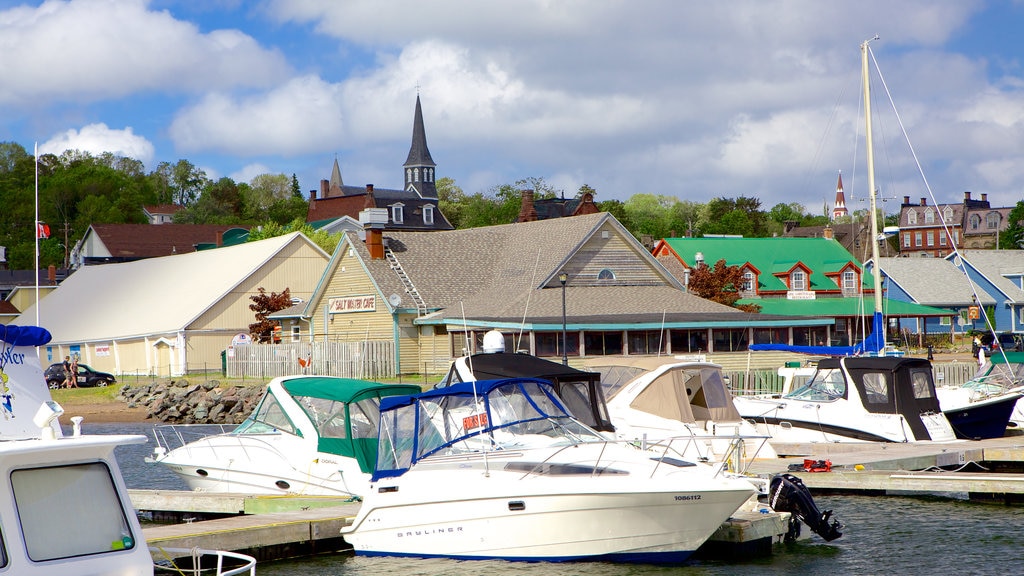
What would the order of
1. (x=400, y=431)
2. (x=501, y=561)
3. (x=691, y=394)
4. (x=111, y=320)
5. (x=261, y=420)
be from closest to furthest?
(x=501, y=561) < (x=400, y=431) < (x=261, y=420) < (x=691, y=394) < (x=111, y=320)

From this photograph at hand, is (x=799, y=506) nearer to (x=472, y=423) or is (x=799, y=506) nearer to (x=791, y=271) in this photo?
(x=472, y=423)

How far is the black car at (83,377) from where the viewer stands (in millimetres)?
52844

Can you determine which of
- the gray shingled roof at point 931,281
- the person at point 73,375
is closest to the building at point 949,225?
the gray shingled roof at point 931,281

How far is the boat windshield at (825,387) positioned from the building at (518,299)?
1629cm

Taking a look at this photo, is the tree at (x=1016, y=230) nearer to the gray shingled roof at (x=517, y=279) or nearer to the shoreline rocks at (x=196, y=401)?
the gray shingled roof at (x=517, y=279)

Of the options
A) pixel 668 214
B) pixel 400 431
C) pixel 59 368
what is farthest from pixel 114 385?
pixel 668 214

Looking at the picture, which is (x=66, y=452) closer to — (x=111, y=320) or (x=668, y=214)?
(x=111, y=320)

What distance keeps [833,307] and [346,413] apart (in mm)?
52565

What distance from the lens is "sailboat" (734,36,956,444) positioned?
82.9ft

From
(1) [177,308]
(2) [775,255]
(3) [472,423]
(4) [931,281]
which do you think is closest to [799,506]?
(3) [472,423]

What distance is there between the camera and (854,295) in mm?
74125

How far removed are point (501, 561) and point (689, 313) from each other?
33.4 meters

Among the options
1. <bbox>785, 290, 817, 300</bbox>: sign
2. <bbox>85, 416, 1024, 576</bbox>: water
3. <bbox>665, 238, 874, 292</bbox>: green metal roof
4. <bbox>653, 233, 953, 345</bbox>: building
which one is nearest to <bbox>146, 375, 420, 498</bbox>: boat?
<bbox>85, 416, 1024, 576</bbox>: water

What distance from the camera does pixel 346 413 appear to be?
1902 cm
